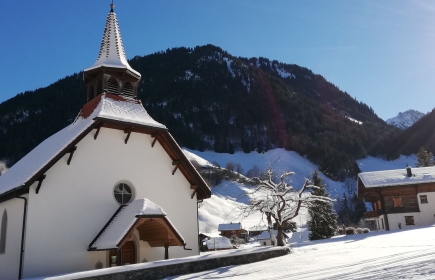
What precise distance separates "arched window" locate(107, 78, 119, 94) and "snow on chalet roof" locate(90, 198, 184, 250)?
6832 mm

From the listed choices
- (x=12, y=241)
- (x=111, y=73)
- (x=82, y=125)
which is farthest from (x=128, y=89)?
(x=12, y=241)

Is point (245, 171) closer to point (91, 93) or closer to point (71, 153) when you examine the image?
point (91, 93)

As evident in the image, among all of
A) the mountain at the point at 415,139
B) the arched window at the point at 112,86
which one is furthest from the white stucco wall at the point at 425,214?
the mountain at the point at 415,139

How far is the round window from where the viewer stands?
18016mm

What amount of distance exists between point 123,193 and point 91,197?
1.68 m

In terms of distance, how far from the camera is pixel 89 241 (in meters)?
16.5

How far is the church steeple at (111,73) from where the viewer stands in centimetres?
2091

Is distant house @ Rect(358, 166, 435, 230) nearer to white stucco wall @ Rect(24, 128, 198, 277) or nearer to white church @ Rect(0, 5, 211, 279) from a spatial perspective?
white church @ Rect(0, 5, 211, 279)

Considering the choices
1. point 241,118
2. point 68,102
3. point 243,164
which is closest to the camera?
point 243,164

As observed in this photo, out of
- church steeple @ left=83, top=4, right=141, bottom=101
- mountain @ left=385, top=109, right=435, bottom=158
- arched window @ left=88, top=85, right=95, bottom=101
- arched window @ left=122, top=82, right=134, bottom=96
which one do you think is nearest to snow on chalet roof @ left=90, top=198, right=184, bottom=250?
arched window @ left=122, top=82, right=134, bottom=96

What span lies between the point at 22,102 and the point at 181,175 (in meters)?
158

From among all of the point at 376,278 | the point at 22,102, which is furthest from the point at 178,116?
the point at 376,278

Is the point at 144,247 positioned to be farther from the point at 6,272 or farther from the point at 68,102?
the point at 68,102

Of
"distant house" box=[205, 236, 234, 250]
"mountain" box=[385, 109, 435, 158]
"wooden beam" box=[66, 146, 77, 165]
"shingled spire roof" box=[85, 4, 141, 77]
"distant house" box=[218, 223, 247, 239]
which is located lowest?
"distant house" box=[205, 236, 234, 250]
